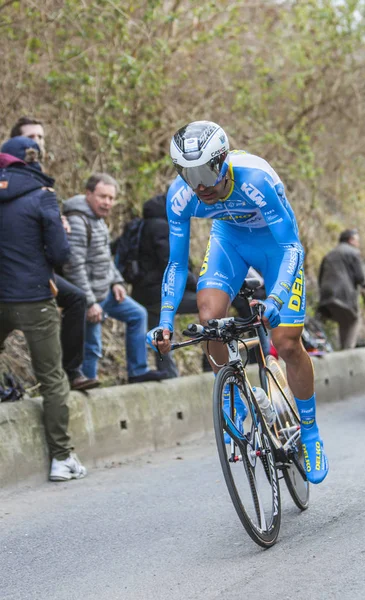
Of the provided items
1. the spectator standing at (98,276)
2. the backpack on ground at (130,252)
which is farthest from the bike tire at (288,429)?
the backpack on ground at (130,252)

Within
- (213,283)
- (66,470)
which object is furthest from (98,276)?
(213,283)

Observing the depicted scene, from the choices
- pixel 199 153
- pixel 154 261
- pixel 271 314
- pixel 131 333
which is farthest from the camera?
pixel 154 261

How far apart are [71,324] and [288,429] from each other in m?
2.73

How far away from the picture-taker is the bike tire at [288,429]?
5797 mm

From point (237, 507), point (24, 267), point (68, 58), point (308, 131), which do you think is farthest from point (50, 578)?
point (308, 131)

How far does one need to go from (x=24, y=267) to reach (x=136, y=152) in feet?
19.4

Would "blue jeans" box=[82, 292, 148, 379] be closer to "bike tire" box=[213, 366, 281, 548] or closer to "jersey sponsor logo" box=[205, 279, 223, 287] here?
"jersey sponsor logo" box=[205, 279, 223, 287]

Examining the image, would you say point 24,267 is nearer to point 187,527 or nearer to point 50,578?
point 187,527

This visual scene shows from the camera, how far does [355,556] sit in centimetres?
471

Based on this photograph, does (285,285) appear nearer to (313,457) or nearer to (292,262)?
(292,262)

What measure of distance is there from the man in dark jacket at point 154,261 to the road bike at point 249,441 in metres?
3.78

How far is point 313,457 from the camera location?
5.94m

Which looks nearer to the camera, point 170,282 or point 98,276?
point 170,282

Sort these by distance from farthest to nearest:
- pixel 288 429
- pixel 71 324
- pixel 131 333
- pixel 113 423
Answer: pixel 131 333
pixel 113 423
pixel 71 324
pixel 288 429
